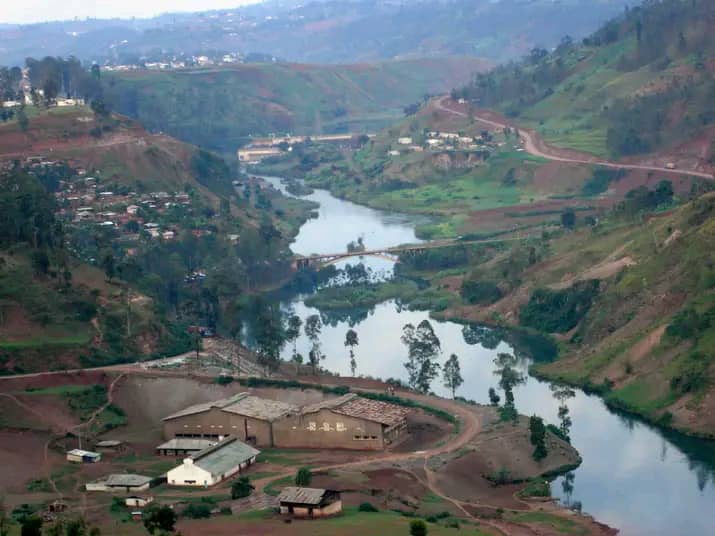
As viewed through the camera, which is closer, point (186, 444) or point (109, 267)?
point (186, 444)

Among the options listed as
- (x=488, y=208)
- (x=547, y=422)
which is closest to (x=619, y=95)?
(x=488, y=208)

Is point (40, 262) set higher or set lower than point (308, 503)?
higher

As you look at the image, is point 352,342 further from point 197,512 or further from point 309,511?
point 197,512

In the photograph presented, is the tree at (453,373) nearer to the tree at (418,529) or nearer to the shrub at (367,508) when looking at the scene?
the shrub at (367,508)

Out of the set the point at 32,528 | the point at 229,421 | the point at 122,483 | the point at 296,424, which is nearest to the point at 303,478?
the point at 122,483

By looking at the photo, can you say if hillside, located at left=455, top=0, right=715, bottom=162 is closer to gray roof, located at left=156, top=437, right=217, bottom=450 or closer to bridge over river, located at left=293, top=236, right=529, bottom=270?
bridge over river, located at left=293, top=236, right=529, bottom=270

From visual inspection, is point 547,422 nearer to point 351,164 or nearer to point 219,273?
point 219,273
